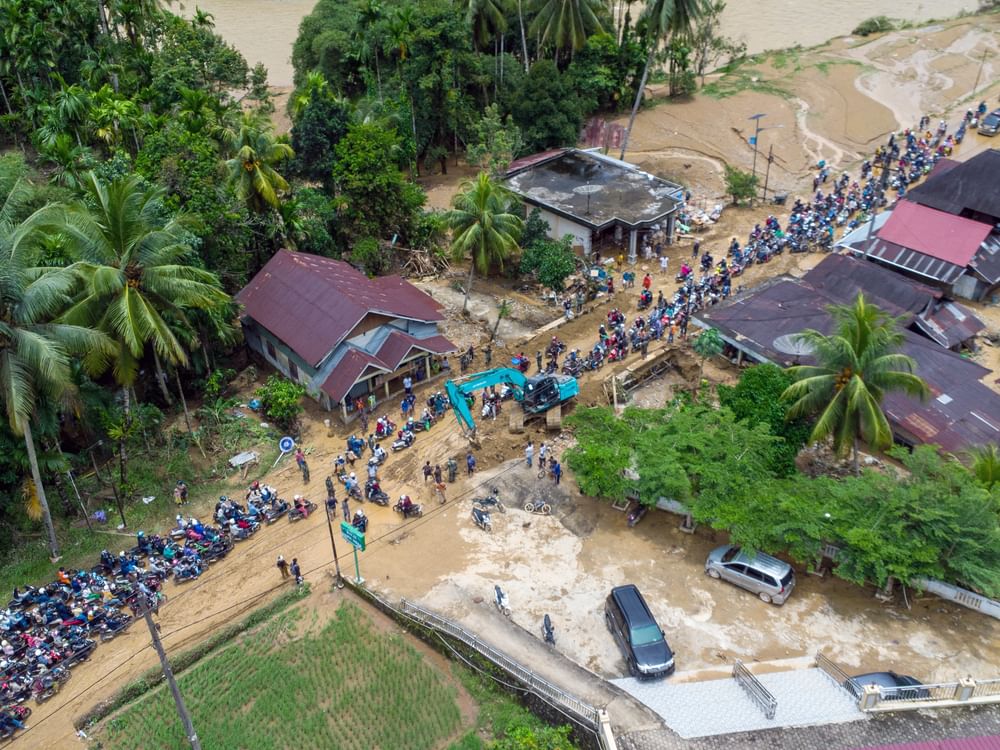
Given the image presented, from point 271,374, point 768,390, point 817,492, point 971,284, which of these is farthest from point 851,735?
point 971,284

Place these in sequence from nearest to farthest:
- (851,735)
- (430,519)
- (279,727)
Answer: (851,735), (279,727), (430,519)

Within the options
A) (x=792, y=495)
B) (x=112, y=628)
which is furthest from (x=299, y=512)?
(x=792, y=495)

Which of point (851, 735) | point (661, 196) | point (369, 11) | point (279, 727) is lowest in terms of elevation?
point (279, 727)

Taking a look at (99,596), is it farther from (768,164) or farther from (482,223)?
(768,164)

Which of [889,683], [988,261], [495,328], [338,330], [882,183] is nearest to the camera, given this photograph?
[889,683]

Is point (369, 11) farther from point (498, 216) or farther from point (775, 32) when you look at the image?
point (775, 32)

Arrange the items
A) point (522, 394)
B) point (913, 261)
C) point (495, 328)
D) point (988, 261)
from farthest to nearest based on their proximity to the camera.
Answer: point (988, 261)
point (913, 261)
point (495, 328)
point (522, 394)

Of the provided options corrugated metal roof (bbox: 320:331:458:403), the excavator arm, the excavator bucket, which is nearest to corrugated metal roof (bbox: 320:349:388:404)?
corrugated metal roof (bbox: 320:331:458:403)
